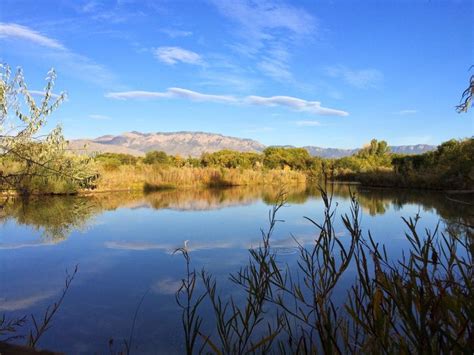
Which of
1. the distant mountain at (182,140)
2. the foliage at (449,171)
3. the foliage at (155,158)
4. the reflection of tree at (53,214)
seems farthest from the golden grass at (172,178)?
the distant mountain at (182,140)

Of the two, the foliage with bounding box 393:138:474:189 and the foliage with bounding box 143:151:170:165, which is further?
the foliage with bounding box 143:151:170:165

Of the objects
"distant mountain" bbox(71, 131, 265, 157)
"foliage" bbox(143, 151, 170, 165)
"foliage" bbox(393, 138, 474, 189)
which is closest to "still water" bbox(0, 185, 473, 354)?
"foliage" bbox(393, 138, 474, 189)

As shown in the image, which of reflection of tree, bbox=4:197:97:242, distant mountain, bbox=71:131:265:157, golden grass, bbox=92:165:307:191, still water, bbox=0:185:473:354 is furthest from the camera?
distant mountain, bbox=71:131:265:157

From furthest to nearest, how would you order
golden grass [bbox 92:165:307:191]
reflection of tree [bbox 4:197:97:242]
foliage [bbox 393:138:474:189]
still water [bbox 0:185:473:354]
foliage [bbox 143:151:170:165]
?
foliage [bbox 143:151:170:165], golden grass [bbox 92:165:307:191], foliage [bbox 393:138:474:189], reflection of tree [bbox 4:197:97:242], still water [bbox 0:185:473:354]

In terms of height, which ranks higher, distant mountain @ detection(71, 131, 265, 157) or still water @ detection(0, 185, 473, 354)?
distant mountain @ detection(71, 131, 265, 157)

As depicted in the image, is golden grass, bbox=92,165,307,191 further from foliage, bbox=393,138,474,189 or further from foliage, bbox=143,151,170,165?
foliage, bbox=143,151,170,165

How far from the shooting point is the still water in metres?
3.19

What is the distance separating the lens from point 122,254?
5.77 m

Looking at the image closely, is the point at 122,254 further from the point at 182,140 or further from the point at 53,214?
the point at 182,140

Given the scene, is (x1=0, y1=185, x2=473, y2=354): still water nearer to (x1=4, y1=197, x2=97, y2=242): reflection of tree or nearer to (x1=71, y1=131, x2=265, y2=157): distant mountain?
(x1=4, y1=197, x2=97, y2=242): reflection of tree

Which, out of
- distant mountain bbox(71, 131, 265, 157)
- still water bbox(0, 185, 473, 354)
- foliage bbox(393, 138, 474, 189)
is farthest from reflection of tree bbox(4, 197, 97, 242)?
distant mountain bbox(71, 131, 265, 157)

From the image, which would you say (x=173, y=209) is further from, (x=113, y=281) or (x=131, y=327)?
(x=131, y=327)

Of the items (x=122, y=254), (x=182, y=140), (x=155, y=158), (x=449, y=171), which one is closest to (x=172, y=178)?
(x=449, y=171)

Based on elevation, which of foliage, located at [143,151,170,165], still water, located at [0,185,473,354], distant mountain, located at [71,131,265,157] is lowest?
Answer: still water, located at [0,185,473,354]
